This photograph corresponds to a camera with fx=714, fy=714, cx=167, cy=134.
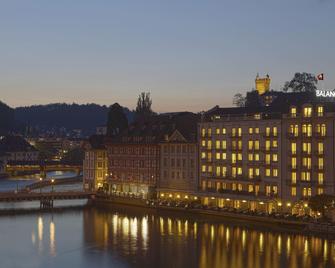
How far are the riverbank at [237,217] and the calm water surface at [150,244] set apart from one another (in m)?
2.49

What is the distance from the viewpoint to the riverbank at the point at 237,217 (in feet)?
230

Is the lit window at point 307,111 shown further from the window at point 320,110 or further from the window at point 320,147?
the window at point 320,147

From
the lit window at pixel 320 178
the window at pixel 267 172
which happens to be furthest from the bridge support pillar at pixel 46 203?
the lit window at pixel 320 178

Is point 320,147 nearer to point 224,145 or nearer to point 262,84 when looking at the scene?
point 224,145

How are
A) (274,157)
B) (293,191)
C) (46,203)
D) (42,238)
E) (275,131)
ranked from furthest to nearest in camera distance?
(46,203) < (274,157) < (275,131) < (293,191) < (42,238)

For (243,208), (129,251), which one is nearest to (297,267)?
(129,251)

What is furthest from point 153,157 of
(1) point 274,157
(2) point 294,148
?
(2) point 294,148

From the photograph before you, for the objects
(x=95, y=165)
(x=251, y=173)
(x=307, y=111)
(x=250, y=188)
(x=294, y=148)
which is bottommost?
(x=250, y=188)

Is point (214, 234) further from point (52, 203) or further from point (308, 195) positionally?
point (52, 203)

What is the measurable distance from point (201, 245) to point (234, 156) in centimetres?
2530

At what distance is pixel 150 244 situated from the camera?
214 feet

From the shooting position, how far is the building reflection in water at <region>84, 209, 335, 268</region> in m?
57.7

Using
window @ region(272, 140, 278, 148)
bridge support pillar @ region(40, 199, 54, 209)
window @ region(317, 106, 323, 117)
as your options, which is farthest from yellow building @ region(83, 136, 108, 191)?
window @ region(317, 106, 323, 117)

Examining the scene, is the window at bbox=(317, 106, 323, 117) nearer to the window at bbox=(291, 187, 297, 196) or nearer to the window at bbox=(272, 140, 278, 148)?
the window at bbox=(272, 140, 278, 148)
